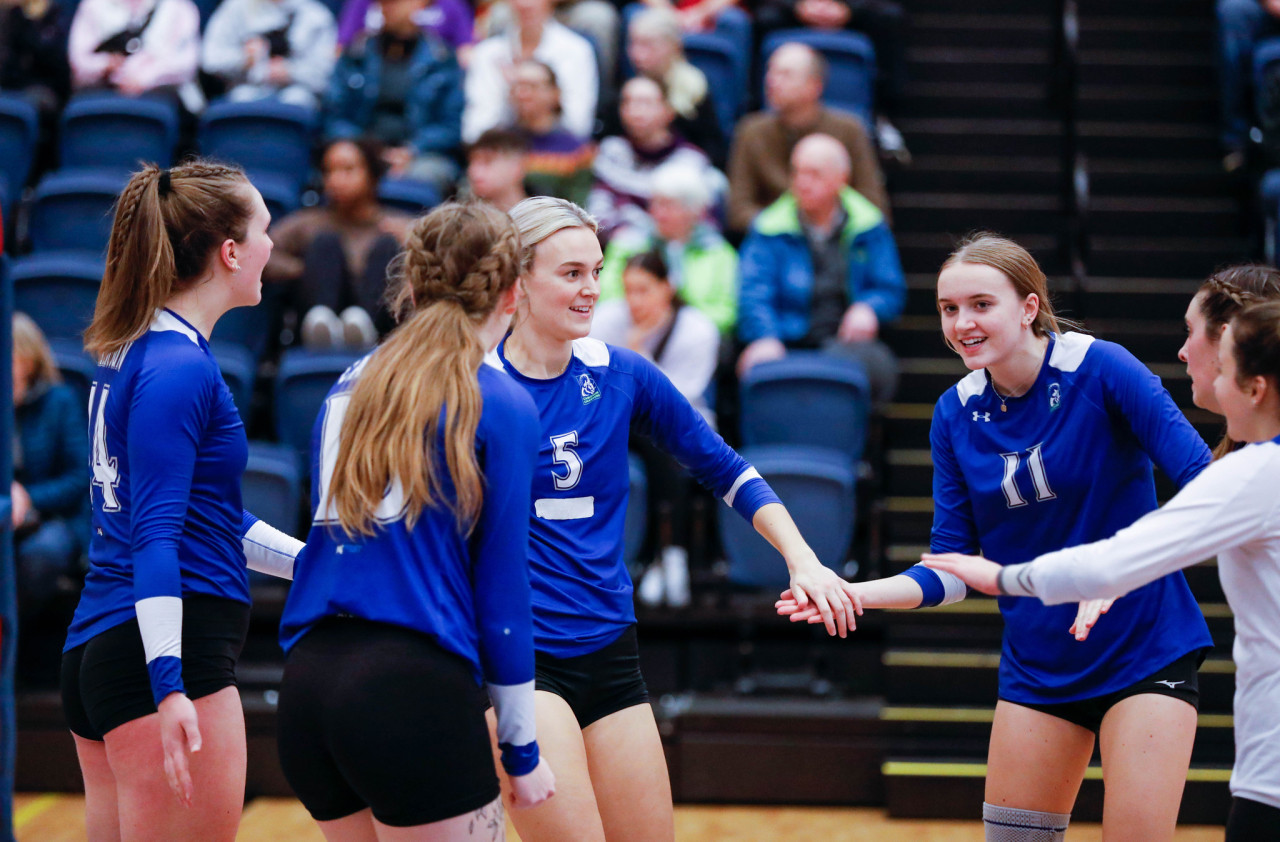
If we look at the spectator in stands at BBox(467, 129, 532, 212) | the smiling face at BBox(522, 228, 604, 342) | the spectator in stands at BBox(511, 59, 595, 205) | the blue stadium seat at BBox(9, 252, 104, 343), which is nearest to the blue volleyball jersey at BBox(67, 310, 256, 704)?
the smiling face at BBox(522, 228, 604, 342)

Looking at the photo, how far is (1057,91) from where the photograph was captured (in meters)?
7.30

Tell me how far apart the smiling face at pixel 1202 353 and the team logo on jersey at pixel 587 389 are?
1.20 metres

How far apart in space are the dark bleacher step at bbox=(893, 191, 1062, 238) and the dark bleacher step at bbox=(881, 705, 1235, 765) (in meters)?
2.83

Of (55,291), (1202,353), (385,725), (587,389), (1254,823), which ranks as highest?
(55,291)

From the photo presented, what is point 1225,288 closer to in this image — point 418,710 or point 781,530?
point 781,530

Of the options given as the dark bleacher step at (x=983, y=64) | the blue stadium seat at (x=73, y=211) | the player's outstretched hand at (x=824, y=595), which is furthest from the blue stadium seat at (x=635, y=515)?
the dark bleacher step at (x=983, y=64)

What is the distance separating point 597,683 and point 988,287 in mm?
1175

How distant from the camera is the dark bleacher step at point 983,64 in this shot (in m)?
7.68

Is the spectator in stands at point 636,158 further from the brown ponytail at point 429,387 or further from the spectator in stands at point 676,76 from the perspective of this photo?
the brown ponytail at point 429,387

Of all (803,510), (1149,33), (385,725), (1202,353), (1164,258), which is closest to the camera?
(385,725)

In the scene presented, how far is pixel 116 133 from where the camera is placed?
6.77m

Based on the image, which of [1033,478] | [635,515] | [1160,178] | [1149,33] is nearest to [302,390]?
[635,515]

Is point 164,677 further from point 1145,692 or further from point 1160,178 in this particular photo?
point 1160,178

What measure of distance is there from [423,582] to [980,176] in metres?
5.76
